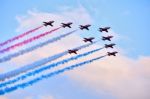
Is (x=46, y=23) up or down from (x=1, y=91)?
up

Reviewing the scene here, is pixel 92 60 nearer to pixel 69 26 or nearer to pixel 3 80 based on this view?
pixel 69 26

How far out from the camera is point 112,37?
14550cm

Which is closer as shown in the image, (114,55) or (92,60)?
(92,60)

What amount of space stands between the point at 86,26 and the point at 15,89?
4546 centimetres

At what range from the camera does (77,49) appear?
424 feet

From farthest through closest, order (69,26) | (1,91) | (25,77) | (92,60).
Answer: (69,26) < (92,60) < (25,77) < (1,91)

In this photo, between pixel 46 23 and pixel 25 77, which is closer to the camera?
pixel 25 77

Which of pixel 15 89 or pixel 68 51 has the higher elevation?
pixel 68 51

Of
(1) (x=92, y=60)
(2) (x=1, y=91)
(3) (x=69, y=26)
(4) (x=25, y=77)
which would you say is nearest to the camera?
(2) (x=1, y=91)

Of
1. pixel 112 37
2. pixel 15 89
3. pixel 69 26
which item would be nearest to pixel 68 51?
pixel 69 26

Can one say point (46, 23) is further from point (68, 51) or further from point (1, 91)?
point (1, 91)

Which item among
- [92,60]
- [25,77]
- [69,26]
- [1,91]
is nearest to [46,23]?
[69,26]

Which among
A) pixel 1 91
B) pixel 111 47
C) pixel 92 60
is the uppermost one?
pixel 111 47

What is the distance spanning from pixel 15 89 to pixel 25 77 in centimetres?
591
